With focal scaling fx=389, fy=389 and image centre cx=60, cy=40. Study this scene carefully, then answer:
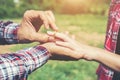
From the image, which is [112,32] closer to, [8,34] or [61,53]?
[61,53]

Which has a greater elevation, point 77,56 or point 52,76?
point 77,56

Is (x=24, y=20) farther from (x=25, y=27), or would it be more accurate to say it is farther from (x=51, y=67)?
(x=51, y=67)

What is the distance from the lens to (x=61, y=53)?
2.58m

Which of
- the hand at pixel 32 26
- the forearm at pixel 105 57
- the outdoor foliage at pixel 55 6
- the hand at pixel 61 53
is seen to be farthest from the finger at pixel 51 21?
the outdoor foliage at pixel 55 6

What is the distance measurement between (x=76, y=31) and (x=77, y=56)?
23.2 feet

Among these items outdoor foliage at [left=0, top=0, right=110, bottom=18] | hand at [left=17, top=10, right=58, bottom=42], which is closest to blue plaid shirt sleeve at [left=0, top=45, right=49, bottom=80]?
hand at [left=17, top=10, right=58, bottom=42]

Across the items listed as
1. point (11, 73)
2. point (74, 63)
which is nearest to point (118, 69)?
point (11, 73)

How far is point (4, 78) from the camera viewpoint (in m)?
2.17

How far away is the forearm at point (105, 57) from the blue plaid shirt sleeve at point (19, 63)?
0.33 m

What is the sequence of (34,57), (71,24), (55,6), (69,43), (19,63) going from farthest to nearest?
(55,6)
(71,24)
(69,43)
(34,57)
(19,63)

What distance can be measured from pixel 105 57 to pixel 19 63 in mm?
590

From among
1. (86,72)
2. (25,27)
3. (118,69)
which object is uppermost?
(25,27)

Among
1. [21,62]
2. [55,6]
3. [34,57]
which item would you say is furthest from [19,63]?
[55,6]

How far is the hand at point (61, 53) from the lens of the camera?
256 cm
